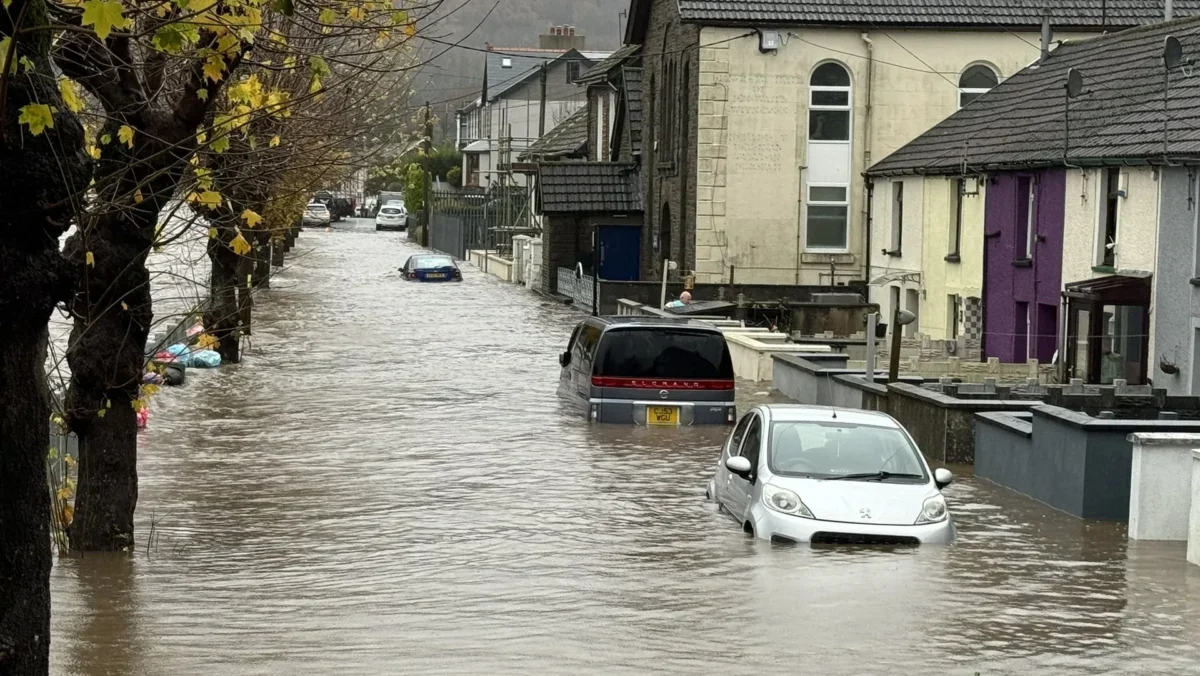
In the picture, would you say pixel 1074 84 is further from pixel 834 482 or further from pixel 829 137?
pixel 834 482

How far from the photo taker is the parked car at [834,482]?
1473 cm

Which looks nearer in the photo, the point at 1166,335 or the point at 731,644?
the point at 731,644

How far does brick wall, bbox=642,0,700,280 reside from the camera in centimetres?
4803

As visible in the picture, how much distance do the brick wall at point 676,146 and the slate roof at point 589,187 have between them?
99 cm

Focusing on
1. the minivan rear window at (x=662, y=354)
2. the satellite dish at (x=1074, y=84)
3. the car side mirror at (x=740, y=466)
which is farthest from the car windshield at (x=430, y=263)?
the car side mirror at (x=740, y=466)

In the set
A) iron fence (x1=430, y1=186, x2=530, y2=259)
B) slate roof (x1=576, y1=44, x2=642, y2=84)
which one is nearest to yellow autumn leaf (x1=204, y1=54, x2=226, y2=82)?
slate roof (x1=576, y1=44, x2=642, y2=84)

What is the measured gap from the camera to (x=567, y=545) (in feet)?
51.8

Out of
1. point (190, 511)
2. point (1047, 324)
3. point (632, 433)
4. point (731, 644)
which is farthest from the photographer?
point (1047, 324)

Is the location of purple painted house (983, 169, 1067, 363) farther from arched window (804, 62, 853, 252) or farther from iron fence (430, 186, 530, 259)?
iron fence (430, 186, 530, 259)

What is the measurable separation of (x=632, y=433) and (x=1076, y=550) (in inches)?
371

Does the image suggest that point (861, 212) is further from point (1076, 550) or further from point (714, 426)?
point (1076, 550)

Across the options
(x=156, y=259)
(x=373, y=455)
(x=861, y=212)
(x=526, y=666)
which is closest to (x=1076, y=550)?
(x=526, y=666)

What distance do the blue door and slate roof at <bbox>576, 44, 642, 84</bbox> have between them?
5487mm

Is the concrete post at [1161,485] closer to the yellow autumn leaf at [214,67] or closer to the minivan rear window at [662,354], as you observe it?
the yellow autumn leaf at [214,67]
